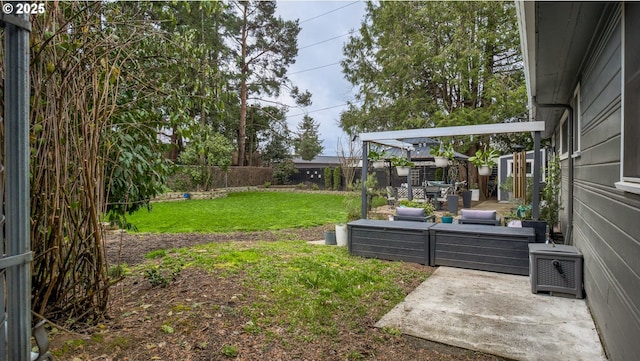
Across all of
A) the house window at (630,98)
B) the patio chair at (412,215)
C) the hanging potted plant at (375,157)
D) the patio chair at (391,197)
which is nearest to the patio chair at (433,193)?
the patio chair at (391,197)

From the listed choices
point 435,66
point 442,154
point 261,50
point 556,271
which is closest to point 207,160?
point 261,50

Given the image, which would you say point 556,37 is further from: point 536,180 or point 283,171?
point 283,171

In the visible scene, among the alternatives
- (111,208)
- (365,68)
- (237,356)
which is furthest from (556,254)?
(365,68)

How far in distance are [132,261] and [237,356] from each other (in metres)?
3.31

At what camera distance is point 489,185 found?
666 inches

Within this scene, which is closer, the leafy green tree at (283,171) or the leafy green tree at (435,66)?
the leafy green tree at (435,66)

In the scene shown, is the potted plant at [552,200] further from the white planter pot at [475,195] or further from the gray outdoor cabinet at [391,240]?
the white planter pot at [475,195]

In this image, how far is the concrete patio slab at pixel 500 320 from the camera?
8.64ft

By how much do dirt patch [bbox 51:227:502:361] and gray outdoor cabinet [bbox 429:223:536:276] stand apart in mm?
2068

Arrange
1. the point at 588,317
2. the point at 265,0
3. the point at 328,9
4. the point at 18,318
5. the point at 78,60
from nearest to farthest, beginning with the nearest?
the point at 18,318 < the point at 78,60 < the point at 588,317 < the point at 328,9 < the point at 265,0

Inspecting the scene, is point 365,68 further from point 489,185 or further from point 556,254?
point 556,254

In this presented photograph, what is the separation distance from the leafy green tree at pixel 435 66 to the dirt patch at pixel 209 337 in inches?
463

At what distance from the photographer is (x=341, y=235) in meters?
6.31

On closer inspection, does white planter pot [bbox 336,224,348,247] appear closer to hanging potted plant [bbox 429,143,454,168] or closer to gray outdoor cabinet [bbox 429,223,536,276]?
gray outdoor cabinet [bbox 429,223,536,276]
